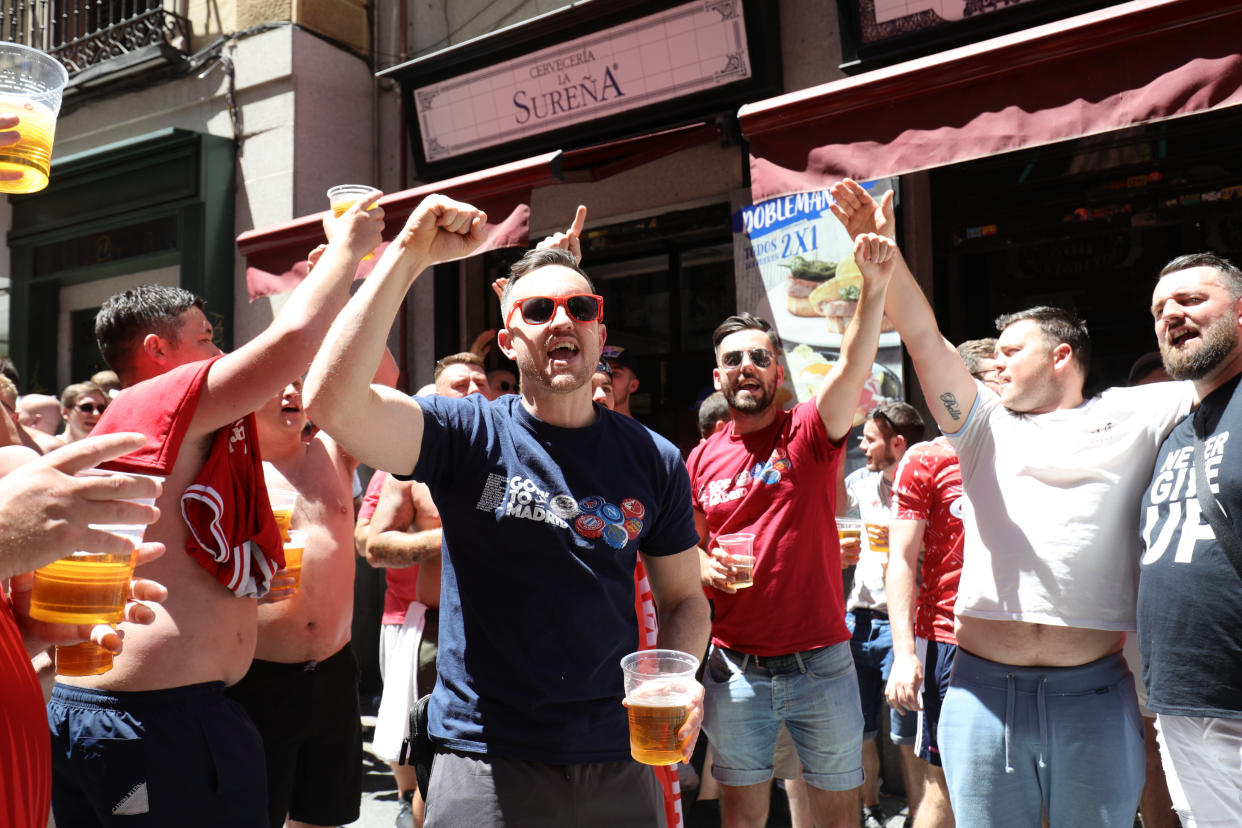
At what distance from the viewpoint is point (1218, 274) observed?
303 cm

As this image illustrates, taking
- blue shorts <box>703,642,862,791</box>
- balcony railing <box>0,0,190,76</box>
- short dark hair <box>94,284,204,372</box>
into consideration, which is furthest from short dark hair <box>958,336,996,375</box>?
balcony railing <box>0,0,190,76</box>

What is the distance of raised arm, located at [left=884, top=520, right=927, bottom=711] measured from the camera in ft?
12.4

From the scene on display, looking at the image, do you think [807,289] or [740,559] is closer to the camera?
[740,559]

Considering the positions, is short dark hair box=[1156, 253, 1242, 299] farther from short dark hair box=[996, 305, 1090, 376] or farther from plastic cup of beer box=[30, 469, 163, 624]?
plastic cup of beer box=[30, 469, 163, 624]

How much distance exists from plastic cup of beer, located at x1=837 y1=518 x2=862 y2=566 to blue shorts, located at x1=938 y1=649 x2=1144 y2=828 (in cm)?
131

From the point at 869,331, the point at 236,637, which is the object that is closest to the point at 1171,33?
the point at 869,331

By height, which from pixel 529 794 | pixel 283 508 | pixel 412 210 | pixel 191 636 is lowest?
pixel 529 794

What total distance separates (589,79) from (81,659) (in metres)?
6.40

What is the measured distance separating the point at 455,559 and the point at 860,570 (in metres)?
3.58

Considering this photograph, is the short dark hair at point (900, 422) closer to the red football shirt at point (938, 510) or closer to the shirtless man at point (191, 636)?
the red football shirt at point (938, 510)

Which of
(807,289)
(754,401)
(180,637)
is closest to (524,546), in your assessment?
(180,637)

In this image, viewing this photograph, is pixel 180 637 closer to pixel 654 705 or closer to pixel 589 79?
pixel 654 705

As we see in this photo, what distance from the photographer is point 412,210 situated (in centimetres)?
631

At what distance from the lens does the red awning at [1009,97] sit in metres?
3.88
